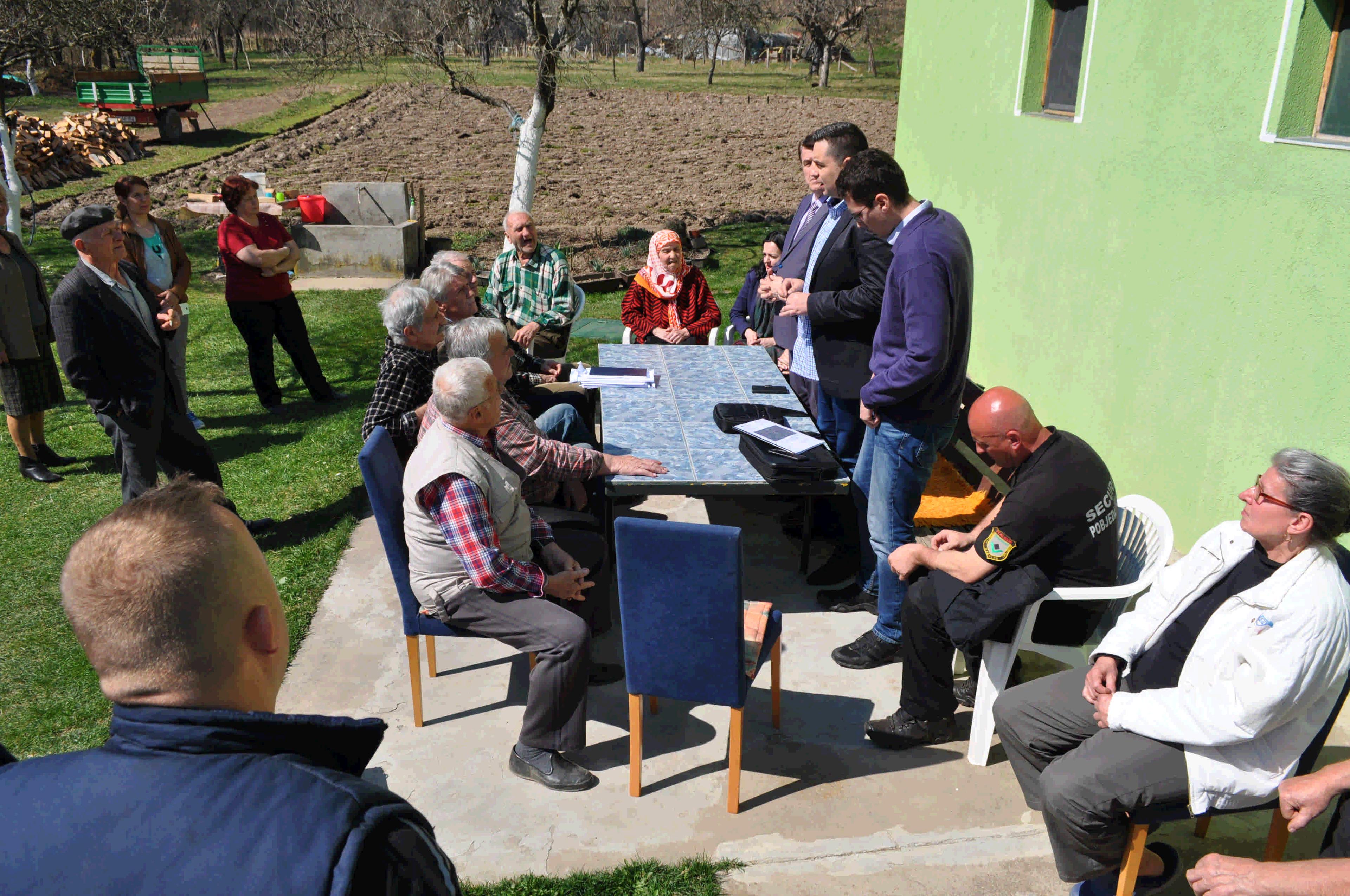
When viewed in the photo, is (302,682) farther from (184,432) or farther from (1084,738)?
(1084,738)

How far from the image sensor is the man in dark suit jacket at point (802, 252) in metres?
A: 5.17

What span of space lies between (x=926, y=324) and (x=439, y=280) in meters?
2.59

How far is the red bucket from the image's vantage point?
12148 mm

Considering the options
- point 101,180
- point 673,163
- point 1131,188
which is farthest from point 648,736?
point 101,180

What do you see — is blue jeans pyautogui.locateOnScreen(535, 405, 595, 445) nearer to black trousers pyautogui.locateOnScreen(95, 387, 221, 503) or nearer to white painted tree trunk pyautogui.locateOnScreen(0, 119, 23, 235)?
black trousers pyautogui.locateOnScreen(95, 387, 221, 503)

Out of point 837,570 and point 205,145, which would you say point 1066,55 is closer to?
point 837,570

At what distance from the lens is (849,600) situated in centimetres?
470

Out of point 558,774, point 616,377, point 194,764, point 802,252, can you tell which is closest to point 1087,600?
point 558,774

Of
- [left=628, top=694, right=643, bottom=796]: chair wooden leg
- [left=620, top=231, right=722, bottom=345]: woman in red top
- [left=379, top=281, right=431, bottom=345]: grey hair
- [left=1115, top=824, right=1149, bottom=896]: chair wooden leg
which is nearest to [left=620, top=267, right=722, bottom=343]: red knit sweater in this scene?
[left=620, top=231, right=722, bottom=345]: woman in red top

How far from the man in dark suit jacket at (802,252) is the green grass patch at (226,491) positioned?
274cm

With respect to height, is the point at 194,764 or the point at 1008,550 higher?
the point at 194,764

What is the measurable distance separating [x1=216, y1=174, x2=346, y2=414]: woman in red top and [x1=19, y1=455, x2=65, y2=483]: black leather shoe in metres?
1.58

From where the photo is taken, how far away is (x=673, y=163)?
20547 mm

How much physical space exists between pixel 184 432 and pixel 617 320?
18.0 feet
